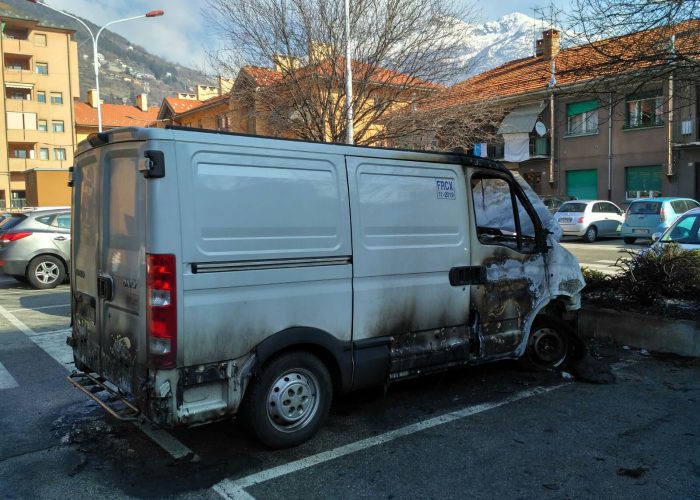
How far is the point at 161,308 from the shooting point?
141 inches

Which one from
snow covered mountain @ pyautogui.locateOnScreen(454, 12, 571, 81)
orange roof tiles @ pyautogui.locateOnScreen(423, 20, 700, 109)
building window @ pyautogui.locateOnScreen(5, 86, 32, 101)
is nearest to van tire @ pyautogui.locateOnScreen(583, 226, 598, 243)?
snow covered mountain @ pyautogui.locateOnScreen(454, 12, 571, 81)

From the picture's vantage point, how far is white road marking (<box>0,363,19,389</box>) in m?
5.79

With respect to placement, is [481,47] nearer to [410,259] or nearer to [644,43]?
[644,43]

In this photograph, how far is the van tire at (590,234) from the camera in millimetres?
22984

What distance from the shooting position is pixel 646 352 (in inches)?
268

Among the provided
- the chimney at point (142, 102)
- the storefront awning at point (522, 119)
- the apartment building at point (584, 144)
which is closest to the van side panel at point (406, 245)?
the apartment building at point (584, 144)

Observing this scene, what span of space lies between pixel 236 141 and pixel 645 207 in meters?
20.2

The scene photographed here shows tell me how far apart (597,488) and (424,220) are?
228 cm

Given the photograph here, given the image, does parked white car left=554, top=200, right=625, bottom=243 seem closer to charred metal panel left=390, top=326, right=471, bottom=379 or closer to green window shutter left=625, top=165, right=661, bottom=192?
green window shutter left=625, top=165, right=661, bottom=192

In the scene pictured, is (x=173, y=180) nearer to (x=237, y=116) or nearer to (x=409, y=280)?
(x=409, y=280)

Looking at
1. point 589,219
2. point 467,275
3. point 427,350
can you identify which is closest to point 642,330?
point 467,275

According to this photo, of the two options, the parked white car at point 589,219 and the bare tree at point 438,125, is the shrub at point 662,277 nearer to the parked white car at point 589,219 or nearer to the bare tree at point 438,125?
the bare tree at point 438,125

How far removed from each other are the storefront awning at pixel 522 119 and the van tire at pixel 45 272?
22.2m

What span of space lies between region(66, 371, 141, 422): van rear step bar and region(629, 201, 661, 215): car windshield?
20076 mm
